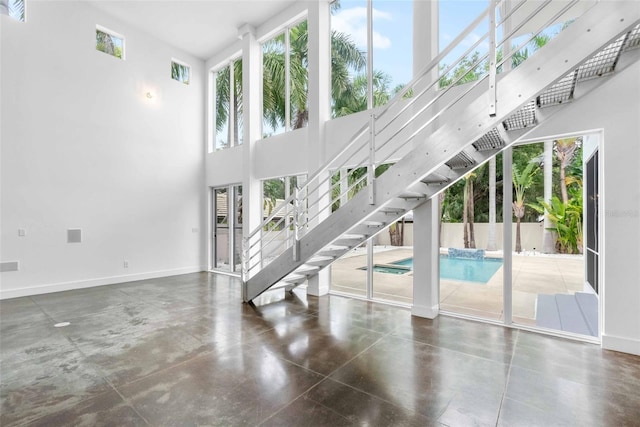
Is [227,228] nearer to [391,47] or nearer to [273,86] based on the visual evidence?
[273,86]

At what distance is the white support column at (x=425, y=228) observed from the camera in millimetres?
4582

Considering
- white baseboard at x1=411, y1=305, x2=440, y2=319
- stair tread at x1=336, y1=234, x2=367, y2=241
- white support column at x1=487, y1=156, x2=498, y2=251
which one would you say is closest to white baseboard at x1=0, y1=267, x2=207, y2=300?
stair tread at x1=336, y1=234, x2=367, y2=241

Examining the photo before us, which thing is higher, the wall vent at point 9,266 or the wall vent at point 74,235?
the wall vent at point 74,235

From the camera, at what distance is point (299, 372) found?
3.08m

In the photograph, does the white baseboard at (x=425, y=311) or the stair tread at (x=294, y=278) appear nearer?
the white baseboard at (x=425, y=311)

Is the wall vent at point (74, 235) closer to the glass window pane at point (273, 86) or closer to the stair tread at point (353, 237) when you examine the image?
the glass window pane at point (273, 86)

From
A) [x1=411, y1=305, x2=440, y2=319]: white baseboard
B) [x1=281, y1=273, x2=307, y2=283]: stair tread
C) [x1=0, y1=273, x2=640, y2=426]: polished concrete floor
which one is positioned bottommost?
[x1=0, y1=273, x2=640, y2=426]: polished concrete floor

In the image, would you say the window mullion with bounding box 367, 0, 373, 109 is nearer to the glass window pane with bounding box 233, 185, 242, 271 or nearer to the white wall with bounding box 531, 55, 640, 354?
the white wall with bounding box 531, 55, 640, 354

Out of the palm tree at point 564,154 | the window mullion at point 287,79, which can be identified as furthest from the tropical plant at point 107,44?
the palm tree at point 564,154

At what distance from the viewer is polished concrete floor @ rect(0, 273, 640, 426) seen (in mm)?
2428

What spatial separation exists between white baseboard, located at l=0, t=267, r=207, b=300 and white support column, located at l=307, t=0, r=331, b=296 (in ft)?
13.9

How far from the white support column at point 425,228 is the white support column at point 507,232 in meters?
0.90

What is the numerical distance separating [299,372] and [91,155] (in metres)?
6.82

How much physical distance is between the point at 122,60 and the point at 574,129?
8878 mm
